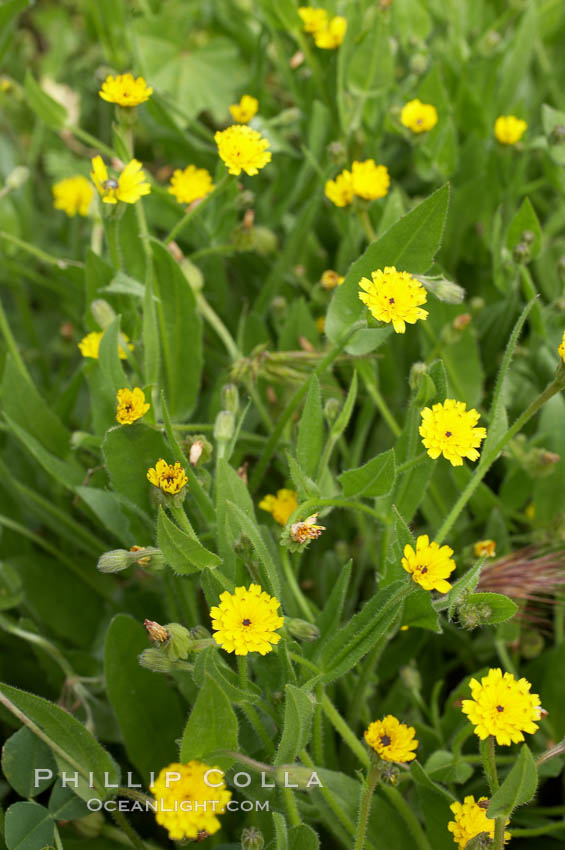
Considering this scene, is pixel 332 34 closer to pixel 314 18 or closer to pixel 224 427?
pixel 314 18

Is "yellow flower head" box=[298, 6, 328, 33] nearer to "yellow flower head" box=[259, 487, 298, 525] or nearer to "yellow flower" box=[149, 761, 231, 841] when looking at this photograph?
"yellow flower head" box=[259, 487, 298, 525]

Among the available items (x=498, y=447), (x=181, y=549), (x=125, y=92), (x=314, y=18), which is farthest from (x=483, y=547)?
(x=314, y=18)

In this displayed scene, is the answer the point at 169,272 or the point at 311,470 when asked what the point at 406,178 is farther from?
the point at 311,470

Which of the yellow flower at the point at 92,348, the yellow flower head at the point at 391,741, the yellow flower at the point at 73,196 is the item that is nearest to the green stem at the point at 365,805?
the yellow flower head at the point at 391,741

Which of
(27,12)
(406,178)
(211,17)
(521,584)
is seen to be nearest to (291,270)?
(406,178)

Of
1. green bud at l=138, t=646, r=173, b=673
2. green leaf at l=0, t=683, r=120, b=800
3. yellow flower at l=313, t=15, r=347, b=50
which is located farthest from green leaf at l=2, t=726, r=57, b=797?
yellow flower at l=313, t=15, r=347, b=50

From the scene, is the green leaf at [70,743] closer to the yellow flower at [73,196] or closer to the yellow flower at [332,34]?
the yellow flower at [73,196]
